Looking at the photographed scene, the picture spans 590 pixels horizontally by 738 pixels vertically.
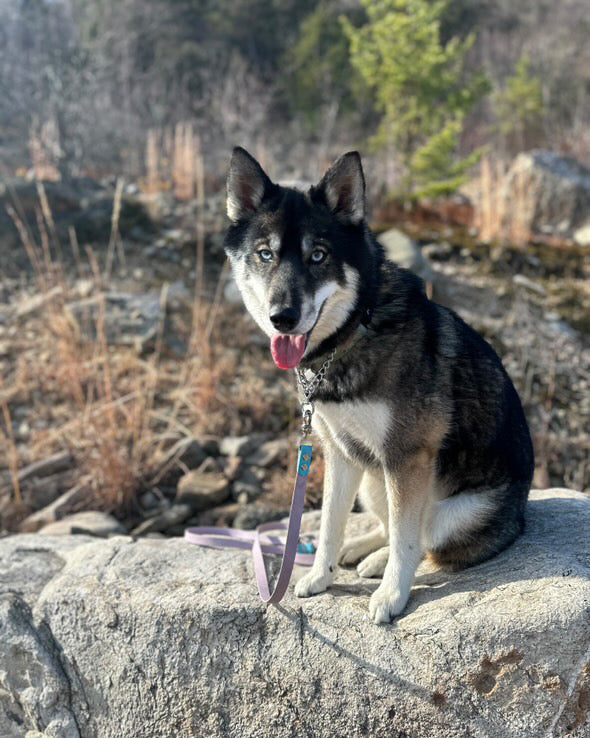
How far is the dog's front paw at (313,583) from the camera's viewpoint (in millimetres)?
2975

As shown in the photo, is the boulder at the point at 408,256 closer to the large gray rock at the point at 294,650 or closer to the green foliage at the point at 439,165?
the green foliage at the point at 439,165

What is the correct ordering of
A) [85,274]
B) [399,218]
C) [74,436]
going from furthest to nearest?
[399,218] < [85,274] < [74,436]

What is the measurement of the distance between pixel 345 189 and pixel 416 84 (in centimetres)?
1071

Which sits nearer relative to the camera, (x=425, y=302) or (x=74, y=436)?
(x=425, y=302)

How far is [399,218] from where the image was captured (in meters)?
11.1

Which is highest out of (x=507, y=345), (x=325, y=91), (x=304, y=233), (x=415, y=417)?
(x=325, y=91)

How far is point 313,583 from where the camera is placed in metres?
2.99

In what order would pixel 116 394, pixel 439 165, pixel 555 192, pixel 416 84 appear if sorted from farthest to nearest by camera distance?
pixel 416 84 → pixel 439 165 → pixel 555 192 → pixel 116 394

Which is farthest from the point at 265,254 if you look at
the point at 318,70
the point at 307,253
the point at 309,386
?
the point at 318,70

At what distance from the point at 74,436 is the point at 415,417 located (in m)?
3.58

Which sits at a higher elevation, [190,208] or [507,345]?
[190,208]

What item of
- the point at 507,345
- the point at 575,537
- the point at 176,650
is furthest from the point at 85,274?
the point at 575,537

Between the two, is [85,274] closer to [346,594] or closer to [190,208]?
[190,208]

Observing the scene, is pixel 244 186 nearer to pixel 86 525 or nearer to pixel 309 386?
pixel 309 386
